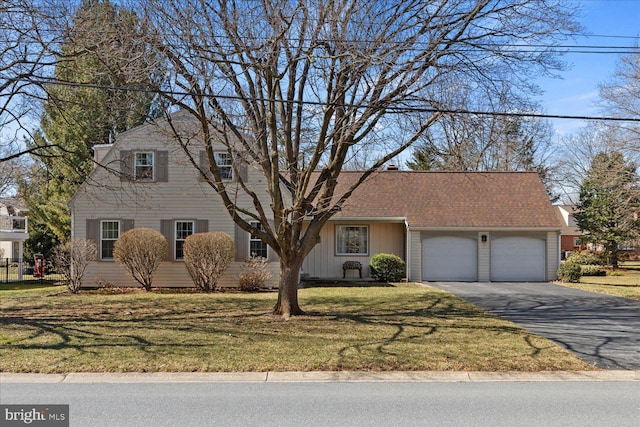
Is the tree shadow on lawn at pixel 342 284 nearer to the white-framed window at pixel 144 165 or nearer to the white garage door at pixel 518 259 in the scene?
the white garage door at pixel 518 259

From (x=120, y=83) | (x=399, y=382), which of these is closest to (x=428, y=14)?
(x=120, y=83)

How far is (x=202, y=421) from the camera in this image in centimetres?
632

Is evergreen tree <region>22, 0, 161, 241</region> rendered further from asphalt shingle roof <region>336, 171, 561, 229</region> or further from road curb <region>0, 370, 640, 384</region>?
asphalt shingle roof <region>336, 171, 561, 229</region>

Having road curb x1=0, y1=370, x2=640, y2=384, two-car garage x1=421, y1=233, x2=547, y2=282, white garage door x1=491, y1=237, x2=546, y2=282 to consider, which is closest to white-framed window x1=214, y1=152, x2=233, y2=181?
two-car garage x1=421, y1=233, x2=547, y2=282

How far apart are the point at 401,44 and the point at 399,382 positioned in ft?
22.8

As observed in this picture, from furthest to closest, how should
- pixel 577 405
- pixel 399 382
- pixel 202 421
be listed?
pixel 399 382, pixel 577 405, pixel 202 421

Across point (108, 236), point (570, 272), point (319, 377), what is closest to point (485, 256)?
point (570, 272)

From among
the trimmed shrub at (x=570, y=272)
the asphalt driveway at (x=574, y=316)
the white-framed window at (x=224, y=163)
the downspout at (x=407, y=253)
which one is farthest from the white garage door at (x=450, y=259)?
the white-framed window at (x=224, y=163)

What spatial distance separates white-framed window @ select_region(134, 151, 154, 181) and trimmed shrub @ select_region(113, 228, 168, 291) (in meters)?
2.22

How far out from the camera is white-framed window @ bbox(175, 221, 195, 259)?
71.8 feet

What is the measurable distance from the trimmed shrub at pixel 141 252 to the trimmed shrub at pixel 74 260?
3.58ft

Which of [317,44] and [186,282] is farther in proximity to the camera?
[186,282]

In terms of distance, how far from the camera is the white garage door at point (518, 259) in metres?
25.3

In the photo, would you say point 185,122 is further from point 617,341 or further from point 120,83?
point 617,341
